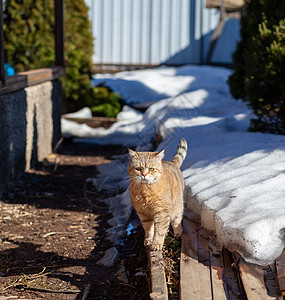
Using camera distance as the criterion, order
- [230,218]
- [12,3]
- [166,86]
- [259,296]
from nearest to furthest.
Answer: [259,296], [230,218], [12,3], [166,86]

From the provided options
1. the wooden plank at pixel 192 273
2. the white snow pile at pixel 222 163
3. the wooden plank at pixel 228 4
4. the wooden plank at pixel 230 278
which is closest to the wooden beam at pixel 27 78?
the white snow pile at pixel 222 163

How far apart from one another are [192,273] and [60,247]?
1.49 m

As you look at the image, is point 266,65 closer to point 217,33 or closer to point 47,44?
point 47,44

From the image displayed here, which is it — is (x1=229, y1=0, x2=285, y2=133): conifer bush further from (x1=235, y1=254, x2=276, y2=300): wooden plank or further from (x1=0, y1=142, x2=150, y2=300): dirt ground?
(x1=235, y1=254, x2=276, y2=300): wooden plank

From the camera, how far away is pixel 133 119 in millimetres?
9719

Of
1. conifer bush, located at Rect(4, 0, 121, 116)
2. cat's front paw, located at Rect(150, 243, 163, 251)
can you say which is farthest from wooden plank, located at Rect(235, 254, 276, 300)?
conifer bush, located at Rect(4, 0, 121, 116)

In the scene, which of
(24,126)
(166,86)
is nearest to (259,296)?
(24,126)

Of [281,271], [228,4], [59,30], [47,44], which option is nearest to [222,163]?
[281,271]

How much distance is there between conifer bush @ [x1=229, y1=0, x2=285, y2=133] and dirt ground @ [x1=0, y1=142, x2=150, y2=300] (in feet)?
7.58

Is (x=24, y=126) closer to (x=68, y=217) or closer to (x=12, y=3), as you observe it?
(x=68, y=217)

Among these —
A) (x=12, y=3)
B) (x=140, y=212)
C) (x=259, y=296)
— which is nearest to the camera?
(x=259, y=296)

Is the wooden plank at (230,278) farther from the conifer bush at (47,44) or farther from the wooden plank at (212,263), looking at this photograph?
the conifer bush at (47,44)

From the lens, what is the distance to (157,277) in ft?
10.0

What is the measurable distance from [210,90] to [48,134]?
3.49 metres
